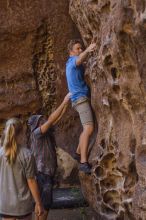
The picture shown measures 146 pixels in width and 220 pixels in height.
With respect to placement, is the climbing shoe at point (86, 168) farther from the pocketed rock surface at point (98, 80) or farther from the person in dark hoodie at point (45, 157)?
the person in dark hoodie at point (45, 157)

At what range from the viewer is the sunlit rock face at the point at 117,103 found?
14.8 feet

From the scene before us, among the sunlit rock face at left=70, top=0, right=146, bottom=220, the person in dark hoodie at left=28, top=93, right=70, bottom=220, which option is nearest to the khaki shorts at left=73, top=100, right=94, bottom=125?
the sunlit rock face at left=70, top=0, right=146, bottom=220

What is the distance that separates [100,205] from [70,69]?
1460mm

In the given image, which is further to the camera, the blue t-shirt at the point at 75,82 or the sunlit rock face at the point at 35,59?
the sunlit rock face at the point at 35,59

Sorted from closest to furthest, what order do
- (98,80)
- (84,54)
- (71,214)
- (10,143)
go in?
1. (10,143)
2. (98,80)
3. (84,54)
4. (71,214)

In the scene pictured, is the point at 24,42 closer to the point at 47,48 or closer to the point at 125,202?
the point at 47,48

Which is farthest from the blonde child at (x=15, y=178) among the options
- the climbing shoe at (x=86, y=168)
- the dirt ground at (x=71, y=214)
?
the dirt ground at (x=71, y=214)

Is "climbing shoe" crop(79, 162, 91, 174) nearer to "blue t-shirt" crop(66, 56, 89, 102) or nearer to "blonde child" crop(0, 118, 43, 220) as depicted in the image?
"blue t-shirt" crop(66, 56, 89, 102)

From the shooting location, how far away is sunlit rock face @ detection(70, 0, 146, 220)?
452 centimetres

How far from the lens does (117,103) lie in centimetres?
512

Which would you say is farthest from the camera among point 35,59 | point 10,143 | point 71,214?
point 35,59

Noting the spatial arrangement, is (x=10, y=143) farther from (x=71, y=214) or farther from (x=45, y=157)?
(x=71, y=214)

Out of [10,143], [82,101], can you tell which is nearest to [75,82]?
[82,101]

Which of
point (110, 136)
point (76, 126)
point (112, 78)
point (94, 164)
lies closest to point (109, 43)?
point (112, 78)
